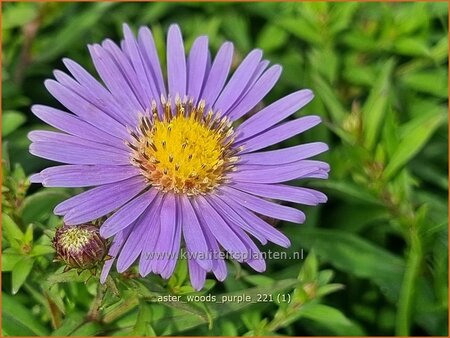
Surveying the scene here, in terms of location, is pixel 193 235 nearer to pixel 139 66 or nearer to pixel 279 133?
pixel 279 133

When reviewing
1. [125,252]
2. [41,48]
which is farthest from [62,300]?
[41,48]

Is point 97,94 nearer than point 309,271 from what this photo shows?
Yes

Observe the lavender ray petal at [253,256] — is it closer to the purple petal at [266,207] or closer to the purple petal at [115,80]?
the purple petal at [266,207]

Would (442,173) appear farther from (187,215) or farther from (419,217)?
(187,215)

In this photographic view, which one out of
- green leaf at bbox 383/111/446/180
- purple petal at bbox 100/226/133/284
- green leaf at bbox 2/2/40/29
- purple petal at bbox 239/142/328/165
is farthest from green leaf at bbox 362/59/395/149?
green leaf at bbox 2/2/40/29

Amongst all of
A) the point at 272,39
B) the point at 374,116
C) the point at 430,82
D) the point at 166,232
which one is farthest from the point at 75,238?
the point at 430,82

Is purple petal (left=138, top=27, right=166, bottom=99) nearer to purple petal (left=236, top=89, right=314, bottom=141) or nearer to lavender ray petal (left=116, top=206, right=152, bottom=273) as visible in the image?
purple petal (left=236, top=89, right=314, bottom=141)

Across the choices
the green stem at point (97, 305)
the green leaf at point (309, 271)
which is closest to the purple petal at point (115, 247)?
the green stem at point (97, 305)
